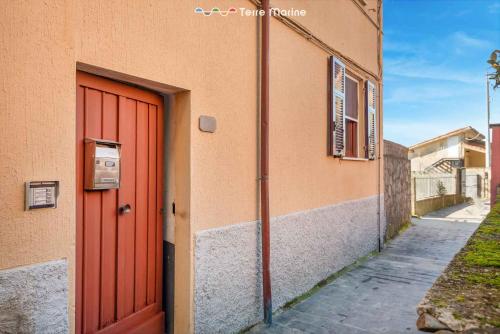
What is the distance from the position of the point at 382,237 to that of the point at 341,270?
2368 millimetres

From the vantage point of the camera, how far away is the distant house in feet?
90.7

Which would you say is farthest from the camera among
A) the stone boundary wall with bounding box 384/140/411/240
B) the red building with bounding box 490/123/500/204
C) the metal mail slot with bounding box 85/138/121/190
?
the stone boundary wall with bounding box 384/140/411/240

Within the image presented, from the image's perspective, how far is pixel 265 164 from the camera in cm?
383

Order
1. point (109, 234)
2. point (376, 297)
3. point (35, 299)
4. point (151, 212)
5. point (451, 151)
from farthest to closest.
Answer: point (451, 151)
point (376, 297)
point (151, 212)
point (109, 234)
point (35, 299)

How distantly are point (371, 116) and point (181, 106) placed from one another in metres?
5.24

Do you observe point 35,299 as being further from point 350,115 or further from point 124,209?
point 350,115

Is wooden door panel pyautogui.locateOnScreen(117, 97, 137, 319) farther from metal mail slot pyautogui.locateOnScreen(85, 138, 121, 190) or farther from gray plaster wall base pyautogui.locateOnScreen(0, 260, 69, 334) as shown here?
gray plaster wall base pyautogui.locateOnScreen(0, 260, 69, 334)

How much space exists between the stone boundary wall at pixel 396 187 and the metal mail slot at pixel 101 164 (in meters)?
7.04

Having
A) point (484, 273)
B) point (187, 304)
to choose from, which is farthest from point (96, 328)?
point (484, 273)

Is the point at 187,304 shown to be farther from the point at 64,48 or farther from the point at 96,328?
the point at 64,48

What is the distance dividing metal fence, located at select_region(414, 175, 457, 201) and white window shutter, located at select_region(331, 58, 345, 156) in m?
8.62

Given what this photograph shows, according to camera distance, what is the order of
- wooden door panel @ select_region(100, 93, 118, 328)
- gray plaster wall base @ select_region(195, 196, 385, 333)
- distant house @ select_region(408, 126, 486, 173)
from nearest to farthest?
1. wooden door panel @ select_region(100, 93, 118, 328)
2. gray plaster wall base @ select_region(195, 196, 385, 333)
3. distant house @ select_region(408, 126, 486, 173)

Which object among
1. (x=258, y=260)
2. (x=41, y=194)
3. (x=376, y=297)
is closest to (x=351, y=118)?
(x=376, y=297)

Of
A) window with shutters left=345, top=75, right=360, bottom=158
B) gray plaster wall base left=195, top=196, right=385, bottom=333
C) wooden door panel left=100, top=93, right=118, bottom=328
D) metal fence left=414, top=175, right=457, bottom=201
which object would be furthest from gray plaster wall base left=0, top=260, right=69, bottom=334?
metal fence left=414, top=175, right=457, bottom=201
